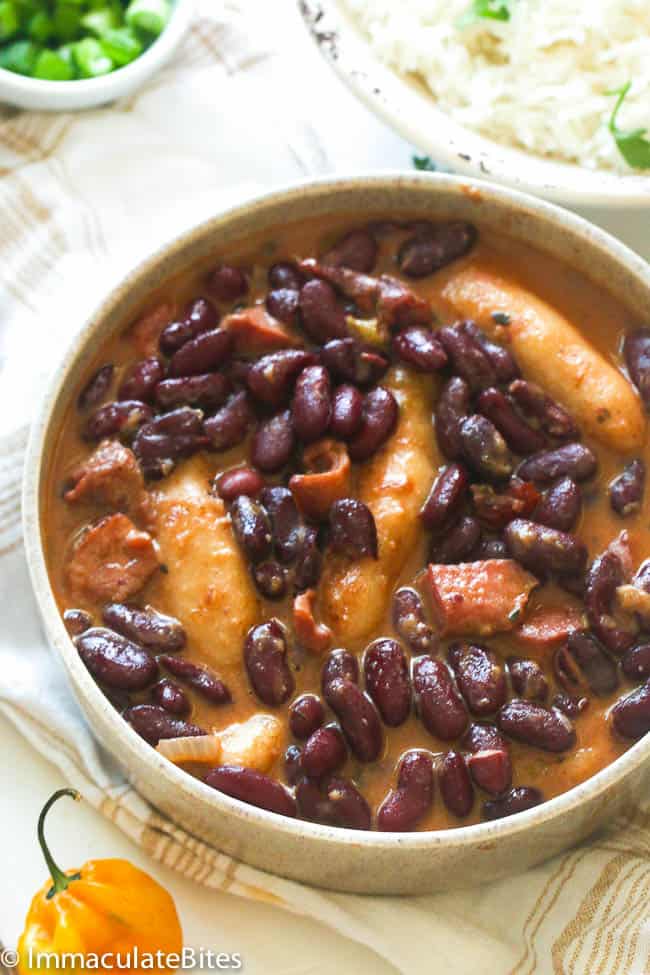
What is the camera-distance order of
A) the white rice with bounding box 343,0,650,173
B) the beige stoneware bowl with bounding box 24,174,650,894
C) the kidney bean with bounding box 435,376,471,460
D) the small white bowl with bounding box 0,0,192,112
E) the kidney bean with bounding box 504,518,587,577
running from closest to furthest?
1. the beige stoneware bowl with bounding box 24,174,650,894
2. the kidney bean with bounding box 504,518,587,577
3. the kidney bean with bounding box 435,376,471,460
4. the white rice with bounding box 343,0,650,173
5. the small white bowl with bounding box 0,0,192,112

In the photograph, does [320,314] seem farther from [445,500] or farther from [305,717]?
[305,717]

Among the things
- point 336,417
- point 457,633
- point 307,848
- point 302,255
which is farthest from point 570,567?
point 302,255

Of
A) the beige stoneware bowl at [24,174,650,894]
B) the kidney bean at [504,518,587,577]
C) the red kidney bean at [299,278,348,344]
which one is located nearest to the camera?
the beige stoneware bowl at [24,174,650,894]

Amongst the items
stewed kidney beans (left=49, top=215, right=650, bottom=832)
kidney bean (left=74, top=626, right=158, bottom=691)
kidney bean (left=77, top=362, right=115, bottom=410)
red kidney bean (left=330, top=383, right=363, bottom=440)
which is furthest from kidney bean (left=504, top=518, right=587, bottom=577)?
kidney bean (left=77, top=362, right=115, bottom=410)

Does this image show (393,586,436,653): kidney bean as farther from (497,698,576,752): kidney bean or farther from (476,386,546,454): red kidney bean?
(476,386,546,454): red kidney bean

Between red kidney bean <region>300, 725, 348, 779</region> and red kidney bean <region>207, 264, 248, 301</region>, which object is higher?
red kidney bean <region>207, 264, 248, 301</region>

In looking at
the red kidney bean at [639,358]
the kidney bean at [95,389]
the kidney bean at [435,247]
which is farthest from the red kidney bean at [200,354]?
the red kidney bean at [639,358]
